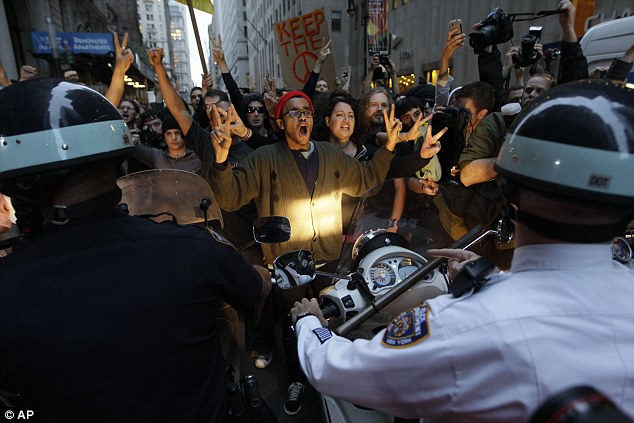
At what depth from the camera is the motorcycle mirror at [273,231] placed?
198cm

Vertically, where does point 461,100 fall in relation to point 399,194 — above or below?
above

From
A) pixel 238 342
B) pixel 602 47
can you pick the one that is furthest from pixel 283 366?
pixel 602 47

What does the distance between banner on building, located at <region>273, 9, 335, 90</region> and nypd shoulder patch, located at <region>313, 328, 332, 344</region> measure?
22.0 ft

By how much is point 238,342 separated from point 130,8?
54107mm

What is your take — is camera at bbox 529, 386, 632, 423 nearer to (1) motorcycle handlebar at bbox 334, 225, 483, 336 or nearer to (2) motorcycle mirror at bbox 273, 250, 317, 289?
(1) motorcycle handlebar at bbox 334, 225, 483, 336

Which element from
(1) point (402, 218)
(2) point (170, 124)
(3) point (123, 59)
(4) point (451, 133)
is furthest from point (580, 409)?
(2) point (170, 124)

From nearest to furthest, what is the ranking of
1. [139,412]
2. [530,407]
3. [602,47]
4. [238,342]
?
1. [530,407]
2. [139,412]
3. [238,342]
4. [602,47]

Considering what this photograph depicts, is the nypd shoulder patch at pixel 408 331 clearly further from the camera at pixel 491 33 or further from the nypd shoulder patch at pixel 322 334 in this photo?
the camera at pixel 491 33

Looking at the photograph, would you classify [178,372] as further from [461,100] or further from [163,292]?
[461,100]

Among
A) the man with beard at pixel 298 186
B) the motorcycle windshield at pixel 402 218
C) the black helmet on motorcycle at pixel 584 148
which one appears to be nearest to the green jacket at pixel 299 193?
the man with beard at pixel 298 186

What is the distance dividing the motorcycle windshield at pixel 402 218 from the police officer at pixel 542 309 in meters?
0.90

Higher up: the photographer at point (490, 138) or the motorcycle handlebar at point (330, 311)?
the photographer at point (490, 138)

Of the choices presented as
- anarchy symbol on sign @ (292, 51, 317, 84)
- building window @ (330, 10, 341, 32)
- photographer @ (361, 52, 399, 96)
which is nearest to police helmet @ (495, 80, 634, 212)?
photographer @ (361, 52, 399, 96)

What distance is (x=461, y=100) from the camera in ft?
12.2
